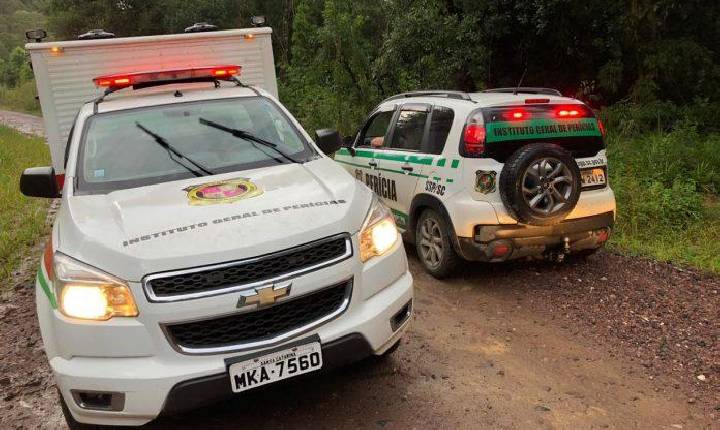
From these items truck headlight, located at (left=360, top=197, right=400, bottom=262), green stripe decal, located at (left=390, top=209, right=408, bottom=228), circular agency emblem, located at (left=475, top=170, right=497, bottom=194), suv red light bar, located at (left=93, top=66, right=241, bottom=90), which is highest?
suv red light bar, located at (left=93, top=66, right=241, bottom=90)

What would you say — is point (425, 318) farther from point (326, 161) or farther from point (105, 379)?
point (105, 379)

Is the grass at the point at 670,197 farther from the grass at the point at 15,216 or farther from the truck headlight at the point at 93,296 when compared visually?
the grass at the point at 15,216

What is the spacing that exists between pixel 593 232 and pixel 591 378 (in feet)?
5.69

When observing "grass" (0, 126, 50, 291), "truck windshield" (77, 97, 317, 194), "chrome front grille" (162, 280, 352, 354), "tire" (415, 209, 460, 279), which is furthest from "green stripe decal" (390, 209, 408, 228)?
"grass" (0, 126, 50, 291)

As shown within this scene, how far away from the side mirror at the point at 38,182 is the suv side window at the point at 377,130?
329 cm

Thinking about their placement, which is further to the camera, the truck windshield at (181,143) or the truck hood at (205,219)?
the truck windshield at (181,143)

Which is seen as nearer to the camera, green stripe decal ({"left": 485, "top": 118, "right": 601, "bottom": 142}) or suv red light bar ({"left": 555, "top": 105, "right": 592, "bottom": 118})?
green stripe decal ({"left": 485, "top": 118, "right": 601, "bottom": 142})

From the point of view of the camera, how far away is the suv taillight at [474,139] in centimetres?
455

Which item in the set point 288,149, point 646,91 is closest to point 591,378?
point 288,149

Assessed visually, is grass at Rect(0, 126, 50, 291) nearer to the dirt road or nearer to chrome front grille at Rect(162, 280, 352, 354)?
the dirt road

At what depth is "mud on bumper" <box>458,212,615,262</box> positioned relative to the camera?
4547 mm

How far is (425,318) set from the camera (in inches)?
173

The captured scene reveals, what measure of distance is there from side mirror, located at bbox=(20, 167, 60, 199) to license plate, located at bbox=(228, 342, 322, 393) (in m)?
2.10

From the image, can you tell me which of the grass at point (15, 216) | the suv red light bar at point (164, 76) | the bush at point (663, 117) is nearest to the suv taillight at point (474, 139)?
the suv red light bar at point (164, 76)
